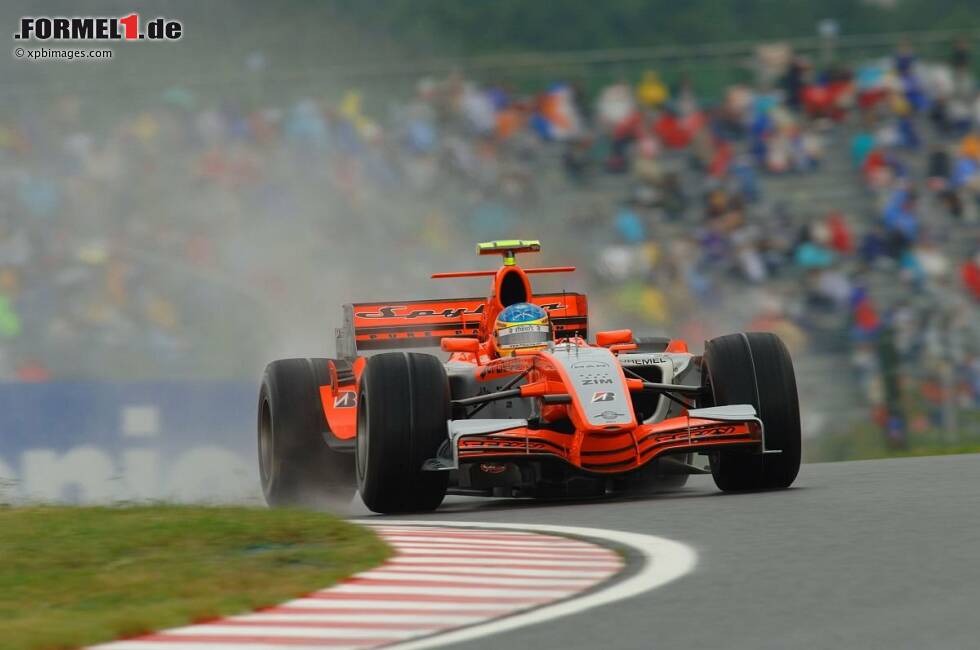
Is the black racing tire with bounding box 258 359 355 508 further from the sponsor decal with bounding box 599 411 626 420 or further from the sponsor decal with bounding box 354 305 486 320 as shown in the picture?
the sponsor decal with bounding box 599 411 626 420

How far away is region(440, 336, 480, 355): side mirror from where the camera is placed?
39.5ft

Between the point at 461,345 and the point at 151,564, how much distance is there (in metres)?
5.04

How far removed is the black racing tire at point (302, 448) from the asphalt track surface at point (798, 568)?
158 centimetres

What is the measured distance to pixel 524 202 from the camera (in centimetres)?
1898

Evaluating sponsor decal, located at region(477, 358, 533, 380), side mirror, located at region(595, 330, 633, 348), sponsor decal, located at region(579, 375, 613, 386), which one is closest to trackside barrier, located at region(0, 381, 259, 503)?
sponsor decal, located at region(477, 358, 533, 380)

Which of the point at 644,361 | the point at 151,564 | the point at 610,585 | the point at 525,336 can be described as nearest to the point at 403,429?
the point at 525,336

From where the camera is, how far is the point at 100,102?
64.2 feet

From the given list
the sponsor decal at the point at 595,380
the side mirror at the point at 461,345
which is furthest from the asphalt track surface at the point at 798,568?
the side mirror at the point at 461,345

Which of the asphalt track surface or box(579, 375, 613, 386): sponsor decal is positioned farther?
box(579, 375, 613, 386): sponsor decal

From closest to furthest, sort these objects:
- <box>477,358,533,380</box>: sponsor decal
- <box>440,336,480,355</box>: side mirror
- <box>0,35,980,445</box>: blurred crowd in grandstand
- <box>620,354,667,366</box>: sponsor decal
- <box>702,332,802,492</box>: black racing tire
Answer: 1. <box>702,332,802,492</box>: black racing tire
2. <box>477,358,533,380</box>: sponsor decal
3. <box>620,354,667,366</box>: sponsor decal
4. <box>440,336,480,355</box>: side mirror
5. <box>0,35,980,445</box>: blurred crowd in grandstand

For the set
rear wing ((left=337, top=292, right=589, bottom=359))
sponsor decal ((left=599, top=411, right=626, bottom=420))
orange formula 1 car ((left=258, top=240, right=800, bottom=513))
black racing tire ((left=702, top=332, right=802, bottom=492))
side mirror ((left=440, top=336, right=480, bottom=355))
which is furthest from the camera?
rear wing ((left=337, top=292, right=589, bottom=359))

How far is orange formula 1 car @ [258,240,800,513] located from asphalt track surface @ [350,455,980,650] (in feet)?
0.92

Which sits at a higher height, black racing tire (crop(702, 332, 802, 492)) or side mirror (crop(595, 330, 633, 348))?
side mirror (crop(595, 330, 633, 348))

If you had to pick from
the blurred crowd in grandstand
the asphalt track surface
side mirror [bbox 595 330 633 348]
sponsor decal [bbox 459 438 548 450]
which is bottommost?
the asphalt track surface
